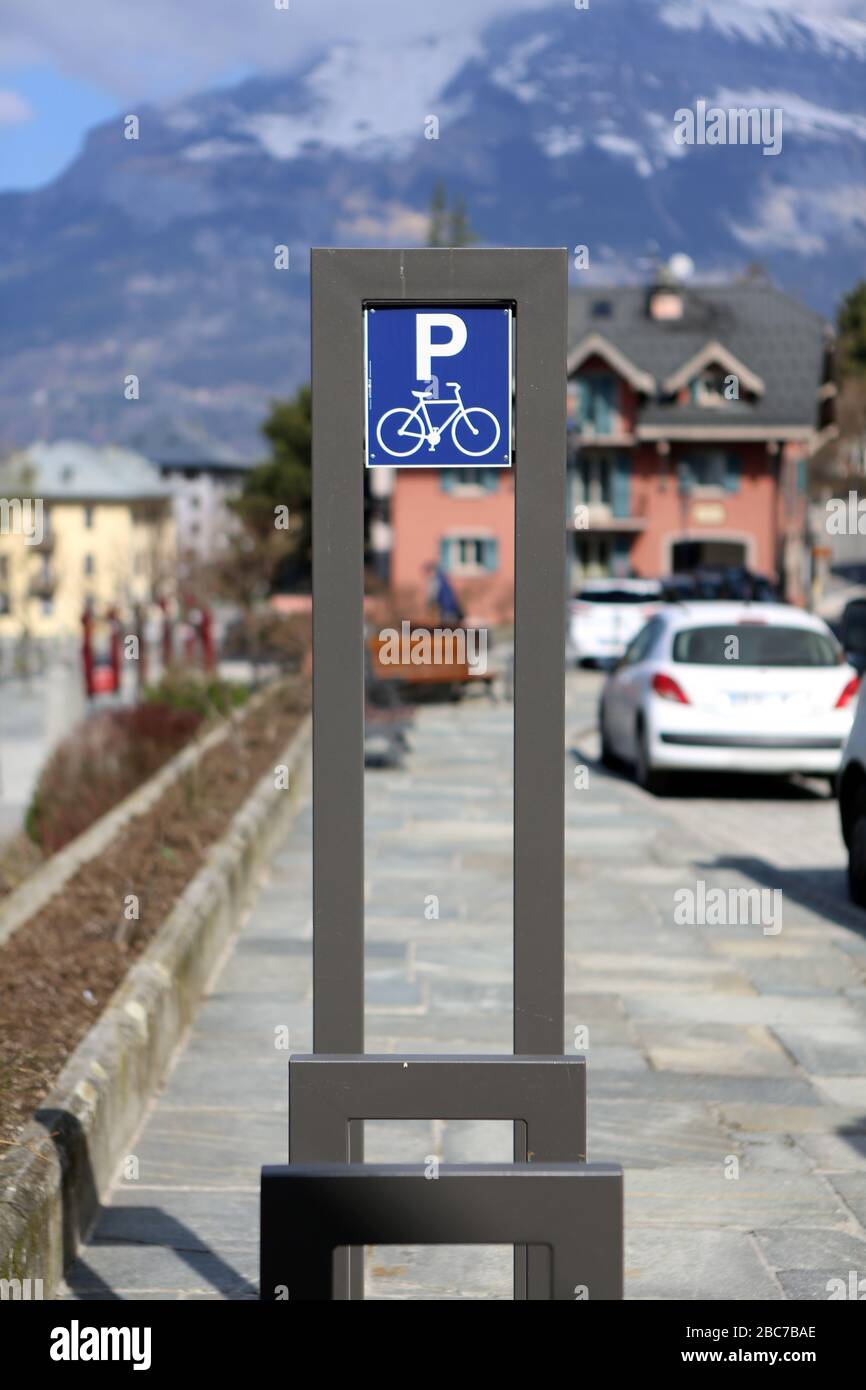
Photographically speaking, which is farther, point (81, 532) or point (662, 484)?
point (81, 532)

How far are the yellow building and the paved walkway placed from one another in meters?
98.9

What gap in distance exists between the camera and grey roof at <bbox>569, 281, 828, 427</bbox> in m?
63.2

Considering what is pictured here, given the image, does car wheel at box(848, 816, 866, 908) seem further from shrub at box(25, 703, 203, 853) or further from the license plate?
shrub at box(25, 703, 203, 853)

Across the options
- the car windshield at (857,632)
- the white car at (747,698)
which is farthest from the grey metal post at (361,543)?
the white car at (747,698)

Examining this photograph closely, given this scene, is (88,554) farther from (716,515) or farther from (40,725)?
(40,725)

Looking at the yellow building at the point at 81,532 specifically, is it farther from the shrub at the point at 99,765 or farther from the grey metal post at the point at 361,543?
the grey metal post at the point at 361,543

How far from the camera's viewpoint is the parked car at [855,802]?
33.9 ft

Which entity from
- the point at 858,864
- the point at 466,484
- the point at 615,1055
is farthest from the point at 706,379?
the point at 615,1055

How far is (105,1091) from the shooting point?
562 centimetres

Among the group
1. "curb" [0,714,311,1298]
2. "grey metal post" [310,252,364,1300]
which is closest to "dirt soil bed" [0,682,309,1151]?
"curb" [0,714,311,1298]

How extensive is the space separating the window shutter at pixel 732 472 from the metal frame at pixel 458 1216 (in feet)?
199

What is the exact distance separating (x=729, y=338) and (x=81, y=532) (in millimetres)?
64195

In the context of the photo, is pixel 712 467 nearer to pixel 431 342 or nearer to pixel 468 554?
pixel 468 554

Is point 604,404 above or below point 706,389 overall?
below
